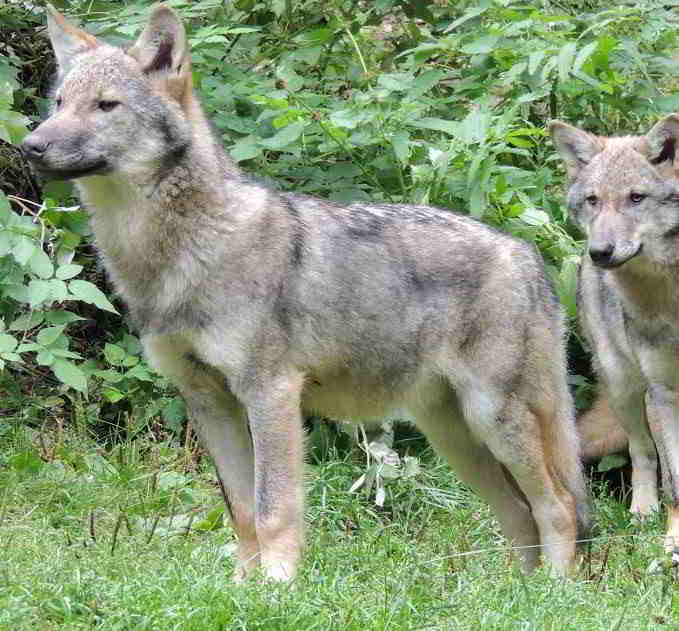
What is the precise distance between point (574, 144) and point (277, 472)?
296cm

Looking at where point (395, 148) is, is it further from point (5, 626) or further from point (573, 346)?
point (5, 626)

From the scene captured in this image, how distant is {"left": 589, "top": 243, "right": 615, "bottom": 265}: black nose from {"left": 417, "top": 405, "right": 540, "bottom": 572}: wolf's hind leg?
1107mm

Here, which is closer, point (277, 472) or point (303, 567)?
point (303, 567)

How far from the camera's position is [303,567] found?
17.6ft

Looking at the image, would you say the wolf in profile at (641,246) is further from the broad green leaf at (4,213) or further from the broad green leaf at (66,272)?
the broad green leaf at (4,213)

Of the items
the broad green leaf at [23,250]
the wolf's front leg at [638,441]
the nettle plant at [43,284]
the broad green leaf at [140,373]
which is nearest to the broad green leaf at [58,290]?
the nettle plant at [43,284]

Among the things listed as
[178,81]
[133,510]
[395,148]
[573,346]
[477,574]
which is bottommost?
[573,346]

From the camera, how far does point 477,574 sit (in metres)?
5.56

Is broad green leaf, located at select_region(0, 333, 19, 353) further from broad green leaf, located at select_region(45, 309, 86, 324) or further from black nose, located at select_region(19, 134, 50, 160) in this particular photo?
black nose, located at select_region(19, 134, 50, 160)

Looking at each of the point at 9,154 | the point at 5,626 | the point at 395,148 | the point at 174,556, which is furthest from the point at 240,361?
the point at 9,154

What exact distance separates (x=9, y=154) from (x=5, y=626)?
15.9 ft

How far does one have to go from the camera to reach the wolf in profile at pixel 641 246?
22.5 ft

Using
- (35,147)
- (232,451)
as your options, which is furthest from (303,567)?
(35,147)

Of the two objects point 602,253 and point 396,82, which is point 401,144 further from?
point 602,253
